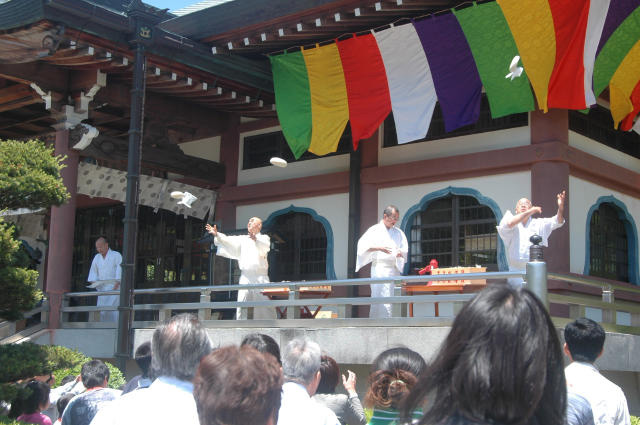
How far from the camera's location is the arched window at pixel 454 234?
11.8 meters

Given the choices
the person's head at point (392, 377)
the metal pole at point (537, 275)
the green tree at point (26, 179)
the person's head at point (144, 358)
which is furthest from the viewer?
the green tree at point (26, 179)

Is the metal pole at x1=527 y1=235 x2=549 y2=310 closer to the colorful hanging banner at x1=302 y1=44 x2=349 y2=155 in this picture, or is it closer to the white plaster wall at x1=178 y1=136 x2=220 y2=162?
the colorful hanging banner at x1=302 y1=44 x2=349 y2=155

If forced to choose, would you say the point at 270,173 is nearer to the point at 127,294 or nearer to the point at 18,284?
the point at 127,294

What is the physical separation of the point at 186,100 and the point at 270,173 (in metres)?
2.02

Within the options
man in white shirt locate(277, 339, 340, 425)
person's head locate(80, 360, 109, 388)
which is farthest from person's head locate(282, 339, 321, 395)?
person's head locate(80, 360, 109, 388)

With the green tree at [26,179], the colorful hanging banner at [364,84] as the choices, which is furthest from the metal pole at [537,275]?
the green tree at [26,179]

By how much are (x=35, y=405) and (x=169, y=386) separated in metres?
3.97

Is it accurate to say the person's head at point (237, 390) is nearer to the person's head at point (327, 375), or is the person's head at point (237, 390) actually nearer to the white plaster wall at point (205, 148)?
the person's head at point (327, 375)

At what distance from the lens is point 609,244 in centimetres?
1230

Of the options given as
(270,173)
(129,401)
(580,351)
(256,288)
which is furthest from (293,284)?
(129,401)

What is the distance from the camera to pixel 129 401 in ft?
10.5

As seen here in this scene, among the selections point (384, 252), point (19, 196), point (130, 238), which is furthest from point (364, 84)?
point (19, 196)

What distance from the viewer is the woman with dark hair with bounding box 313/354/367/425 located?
435 cm

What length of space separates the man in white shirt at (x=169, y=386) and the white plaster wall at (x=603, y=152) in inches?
371
